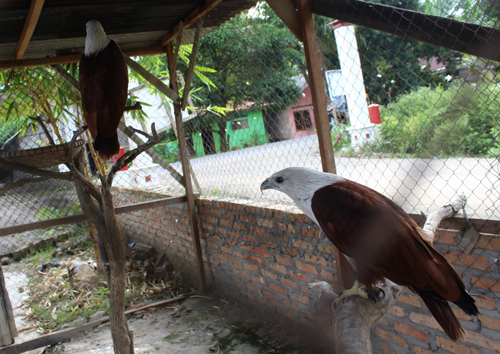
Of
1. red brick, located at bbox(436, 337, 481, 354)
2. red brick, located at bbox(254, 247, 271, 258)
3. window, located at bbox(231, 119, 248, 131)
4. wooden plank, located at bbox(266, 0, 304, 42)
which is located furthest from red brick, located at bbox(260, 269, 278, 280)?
window, located at bbox(231, 119, 248, 131)

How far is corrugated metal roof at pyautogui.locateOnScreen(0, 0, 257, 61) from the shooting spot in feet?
8.31

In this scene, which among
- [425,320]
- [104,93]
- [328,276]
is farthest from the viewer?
[328,276]

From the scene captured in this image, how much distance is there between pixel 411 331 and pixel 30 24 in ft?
10.5

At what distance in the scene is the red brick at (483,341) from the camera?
1739 millimetres

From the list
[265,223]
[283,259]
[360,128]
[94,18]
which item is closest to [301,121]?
[360,128]

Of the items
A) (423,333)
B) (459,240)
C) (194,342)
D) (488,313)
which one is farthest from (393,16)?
(194,342)

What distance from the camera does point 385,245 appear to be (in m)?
1.42

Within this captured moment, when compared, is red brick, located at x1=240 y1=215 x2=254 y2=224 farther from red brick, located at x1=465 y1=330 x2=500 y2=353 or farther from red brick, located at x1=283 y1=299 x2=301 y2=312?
red brick, located at x1=465 y1=330 x2=500 y2=353

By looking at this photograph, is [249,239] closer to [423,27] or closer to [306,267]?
[306,267]

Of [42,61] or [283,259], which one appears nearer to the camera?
[283,259]

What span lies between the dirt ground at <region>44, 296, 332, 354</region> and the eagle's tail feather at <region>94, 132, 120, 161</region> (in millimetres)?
1960

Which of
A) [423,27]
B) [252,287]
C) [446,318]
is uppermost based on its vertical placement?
[423,27]

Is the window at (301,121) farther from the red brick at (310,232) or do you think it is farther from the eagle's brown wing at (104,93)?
the eagle's brown wing at (104,93)

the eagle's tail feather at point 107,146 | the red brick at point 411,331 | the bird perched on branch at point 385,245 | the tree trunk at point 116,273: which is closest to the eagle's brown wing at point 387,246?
the bird perched on branch at point 385,245
